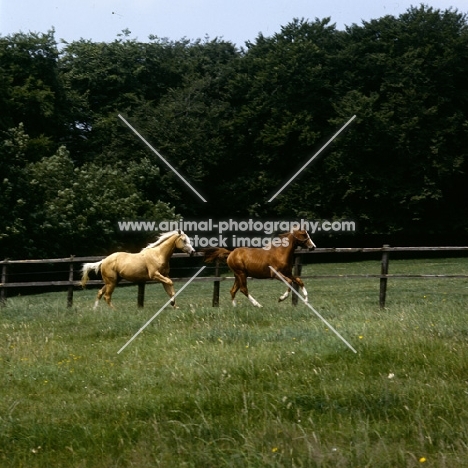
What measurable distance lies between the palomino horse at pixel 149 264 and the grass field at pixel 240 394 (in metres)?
5.78

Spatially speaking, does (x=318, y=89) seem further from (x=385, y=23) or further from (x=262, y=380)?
(x=262, y=380)

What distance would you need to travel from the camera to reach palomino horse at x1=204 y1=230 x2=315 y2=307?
60.3 ft

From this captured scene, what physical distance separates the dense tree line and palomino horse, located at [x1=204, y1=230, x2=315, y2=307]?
77.5 feet

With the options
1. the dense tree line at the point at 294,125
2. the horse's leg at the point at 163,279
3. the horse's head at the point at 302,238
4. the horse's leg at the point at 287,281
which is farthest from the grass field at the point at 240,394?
the dense tree line at the point at 294,125

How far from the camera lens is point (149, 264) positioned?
60.5 feet

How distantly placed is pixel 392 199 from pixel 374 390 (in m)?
41.3

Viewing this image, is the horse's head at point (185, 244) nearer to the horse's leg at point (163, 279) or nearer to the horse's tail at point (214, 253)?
the horse's tail at point (214, 253)

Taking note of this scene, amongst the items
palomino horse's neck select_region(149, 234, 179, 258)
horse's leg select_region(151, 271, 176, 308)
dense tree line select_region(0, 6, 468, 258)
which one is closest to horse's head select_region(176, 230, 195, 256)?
palomino horse's neck select_region(149, 234, 179, 258)

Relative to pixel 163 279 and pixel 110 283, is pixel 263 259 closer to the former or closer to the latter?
pixel 163 279

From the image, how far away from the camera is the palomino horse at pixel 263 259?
1839cm

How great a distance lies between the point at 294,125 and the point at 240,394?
41.4 m

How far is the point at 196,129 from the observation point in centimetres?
4828

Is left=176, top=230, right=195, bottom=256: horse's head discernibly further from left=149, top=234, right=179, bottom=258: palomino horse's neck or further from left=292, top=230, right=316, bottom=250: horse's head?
left=292, top=230, right=316, bottom=250: horse's head

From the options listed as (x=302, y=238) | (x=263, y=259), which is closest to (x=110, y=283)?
(x=263, y=259)
